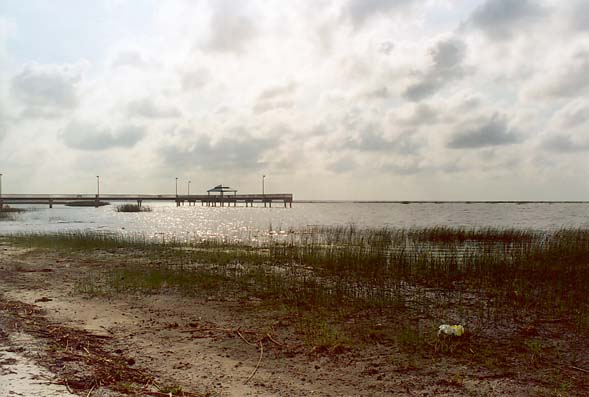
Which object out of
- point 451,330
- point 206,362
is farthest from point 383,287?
point 206,362

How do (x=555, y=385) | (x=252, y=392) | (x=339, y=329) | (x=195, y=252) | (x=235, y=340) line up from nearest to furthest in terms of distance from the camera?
1. (x=252, y=392)
2. (x=555, y=385)
3. (x=235, y=340)
4. (x=339, y=329)
5. (x=195, y=252)

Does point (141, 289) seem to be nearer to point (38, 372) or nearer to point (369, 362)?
point (38, 372)

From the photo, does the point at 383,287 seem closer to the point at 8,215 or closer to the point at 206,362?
the point at 206,362

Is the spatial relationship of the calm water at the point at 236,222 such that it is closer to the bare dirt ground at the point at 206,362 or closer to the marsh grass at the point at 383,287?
the marsh grass at the point at 383,287

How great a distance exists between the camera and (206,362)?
7.00 metres

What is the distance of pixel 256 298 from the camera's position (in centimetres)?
1159

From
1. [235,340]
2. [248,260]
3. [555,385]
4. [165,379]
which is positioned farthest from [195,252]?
[555,385]

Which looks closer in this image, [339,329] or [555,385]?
[555,385]

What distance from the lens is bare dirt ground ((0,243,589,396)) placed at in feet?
19.3

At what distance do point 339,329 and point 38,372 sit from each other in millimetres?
5155

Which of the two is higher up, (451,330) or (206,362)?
(451,330)

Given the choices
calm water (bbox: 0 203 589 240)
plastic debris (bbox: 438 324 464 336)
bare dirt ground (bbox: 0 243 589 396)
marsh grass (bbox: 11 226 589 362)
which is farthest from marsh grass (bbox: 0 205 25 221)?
plastic debris (bbox: 438 324 464 336)

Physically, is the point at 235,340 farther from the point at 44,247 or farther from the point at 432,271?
the point at 44,247

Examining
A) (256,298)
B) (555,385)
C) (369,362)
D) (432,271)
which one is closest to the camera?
(555,385)
